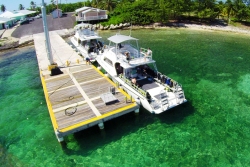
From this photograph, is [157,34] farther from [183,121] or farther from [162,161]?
[162,161]

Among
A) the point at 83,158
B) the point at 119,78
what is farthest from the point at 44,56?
the point at 83,158

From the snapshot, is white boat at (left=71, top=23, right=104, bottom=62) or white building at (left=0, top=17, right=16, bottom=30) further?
white building at (left=0, top=17, right=16, bottom=30)

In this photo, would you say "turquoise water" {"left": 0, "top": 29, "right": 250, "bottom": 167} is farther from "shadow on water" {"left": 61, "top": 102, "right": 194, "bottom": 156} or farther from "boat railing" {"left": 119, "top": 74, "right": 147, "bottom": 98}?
"boat railing" {"left": 119, "top": 74, "right": 147, "bottom": 98}

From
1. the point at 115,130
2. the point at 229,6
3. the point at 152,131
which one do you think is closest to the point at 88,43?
the point at 115,130

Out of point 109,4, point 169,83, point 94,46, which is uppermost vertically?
point 109,4

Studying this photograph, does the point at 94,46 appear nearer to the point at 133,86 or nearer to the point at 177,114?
the point at 133,86

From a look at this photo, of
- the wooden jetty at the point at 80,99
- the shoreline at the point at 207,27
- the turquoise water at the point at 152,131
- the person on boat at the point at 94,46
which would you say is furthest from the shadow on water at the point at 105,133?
the shoreline at the point at 207,27

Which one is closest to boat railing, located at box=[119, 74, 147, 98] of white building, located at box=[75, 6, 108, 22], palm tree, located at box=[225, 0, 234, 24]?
white building, located at box=[75, 6, 108, 22]
